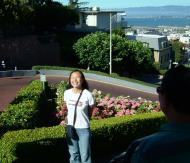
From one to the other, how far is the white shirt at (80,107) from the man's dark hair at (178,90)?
4.84m

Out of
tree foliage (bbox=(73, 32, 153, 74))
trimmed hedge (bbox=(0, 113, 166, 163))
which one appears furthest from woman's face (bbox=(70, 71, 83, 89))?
tree foliage (bbox=(73, 32, 153, 74))

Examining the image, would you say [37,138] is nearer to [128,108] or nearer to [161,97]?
[128,108]

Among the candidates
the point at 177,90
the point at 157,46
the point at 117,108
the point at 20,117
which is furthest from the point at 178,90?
the point at 157,46

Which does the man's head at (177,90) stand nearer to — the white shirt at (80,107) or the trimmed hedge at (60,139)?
the white shirt at (80,107)

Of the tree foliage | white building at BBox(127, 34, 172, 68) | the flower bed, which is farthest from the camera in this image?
white building at BBox(127, 34, 172, 68)

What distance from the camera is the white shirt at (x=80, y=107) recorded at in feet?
24.4

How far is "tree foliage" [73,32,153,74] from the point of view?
165 feet

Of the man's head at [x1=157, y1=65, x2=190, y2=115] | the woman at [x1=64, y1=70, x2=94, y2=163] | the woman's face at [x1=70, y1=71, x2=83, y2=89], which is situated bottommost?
the woman at [x1=64, y1=70, x2=94, y2=163]

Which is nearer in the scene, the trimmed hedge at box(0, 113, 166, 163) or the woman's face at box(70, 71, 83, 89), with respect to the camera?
the woman's face at box(70, 71, 83, 89)

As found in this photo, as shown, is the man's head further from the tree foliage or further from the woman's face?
the tree foliage

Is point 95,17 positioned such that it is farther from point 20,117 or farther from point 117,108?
point 20,117

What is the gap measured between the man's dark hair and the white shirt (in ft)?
15.9

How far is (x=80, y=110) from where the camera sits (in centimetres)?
745

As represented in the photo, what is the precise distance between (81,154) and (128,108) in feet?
23.3
